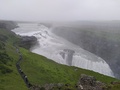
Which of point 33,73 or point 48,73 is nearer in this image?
point 33,73

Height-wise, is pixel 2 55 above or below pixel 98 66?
above

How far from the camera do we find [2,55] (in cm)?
12081

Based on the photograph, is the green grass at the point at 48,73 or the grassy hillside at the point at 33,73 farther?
the green grass at the point at 48,73

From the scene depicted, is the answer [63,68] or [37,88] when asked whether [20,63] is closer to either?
[63,68]

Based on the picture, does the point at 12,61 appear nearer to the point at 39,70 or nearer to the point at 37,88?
the point at 39,70

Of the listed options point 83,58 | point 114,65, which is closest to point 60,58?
point 83,58

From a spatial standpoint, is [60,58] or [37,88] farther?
[60,58]

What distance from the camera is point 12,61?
121062 mm

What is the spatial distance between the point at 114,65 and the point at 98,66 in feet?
60.7

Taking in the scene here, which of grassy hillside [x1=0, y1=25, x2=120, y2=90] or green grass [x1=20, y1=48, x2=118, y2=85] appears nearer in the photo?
grassy hillside [x1=0, y1=25, x2=120, y2=90]

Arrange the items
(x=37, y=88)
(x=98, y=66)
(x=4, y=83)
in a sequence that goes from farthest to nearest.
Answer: (x=98, y=66), (x=4, y=83), (x=37, y=88)

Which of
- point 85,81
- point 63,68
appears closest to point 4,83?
point 85,81

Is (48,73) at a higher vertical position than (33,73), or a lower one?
lower

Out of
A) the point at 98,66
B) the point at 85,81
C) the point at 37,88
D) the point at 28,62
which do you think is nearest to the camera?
the point at 37,88
